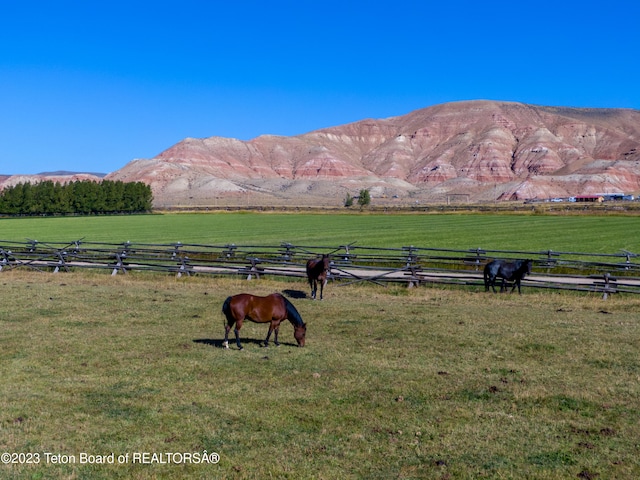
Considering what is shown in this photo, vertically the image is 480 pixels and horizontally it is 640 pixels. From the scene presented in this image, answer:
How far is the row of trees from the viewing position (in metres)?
125

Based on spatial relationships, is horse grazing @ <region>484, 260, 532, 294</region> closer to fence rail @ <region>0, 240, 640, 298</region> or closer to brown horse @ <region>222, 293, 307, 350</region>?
fence rail @ <region>0, 240, 640, 298</region>

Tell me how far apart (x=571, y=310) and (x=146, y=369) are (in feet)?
45.3

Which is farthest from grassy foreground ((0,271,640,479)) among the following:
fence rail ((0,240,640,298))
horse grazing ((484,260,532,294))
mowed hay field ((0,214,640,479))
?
fence rail ((0,240,640,298))

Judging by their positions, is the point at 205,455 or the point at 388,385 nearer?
the point at 205,455

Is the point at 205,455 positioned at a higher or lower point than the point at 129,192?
lower

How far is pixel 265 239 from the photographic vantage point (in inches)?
2115

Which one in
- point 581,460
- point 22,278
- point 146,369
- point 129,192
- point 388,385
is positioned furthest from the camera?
point 129,192

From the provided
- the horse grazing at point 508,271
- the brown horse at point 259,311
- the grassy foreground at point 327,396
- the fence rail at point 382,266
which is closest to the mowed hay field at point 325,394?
the grassy foreground at point 327,396

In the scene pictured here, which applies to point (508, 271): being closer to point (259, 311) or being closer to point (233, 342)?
point (233, 342)

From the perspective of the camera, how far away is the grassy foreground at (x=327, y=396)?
8.04 metres

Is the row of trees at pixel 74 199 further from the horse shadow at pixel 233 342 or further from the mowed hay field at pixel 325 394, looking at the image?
the horse shadow at pixel 233 342

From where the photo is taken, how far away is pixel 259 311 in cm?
1354

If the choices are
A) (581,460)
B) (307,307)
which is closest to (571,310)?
(307,307)

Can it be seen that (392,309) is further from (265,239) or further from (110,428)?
(265,239)
